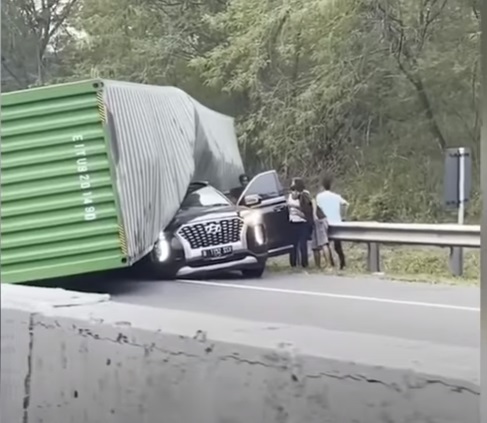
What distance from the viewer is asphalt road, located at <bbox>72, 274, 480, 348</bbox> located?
2.07 meters

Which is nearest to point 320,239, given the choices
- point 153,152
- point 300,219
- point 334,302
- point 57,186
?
point 300,219

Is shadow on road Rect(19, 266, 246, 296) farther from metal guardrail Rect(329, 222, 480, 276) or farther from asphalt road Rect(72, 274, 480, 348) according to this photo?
metal guardrail Rect(329, 222, 480, 276)

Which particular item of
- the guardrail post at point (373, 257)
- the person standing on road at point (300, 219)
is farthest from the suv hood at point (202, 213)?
the guardrail post at point (373, 257)

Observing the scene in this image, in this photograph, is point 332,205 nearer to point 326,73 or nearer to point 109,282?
point 326,73

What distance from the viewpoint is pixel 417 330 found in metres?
2.10

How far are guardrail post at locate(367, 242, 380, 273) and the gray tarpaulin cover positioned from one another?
49cm

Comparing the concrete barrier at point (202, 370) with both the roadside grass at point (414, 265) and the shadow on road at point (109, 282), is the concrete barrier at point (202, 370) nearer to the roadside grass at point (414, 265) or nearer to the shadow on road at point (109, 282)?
the shadow on road at point (109, 282)

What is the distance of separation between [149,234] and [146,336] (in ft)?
0.99

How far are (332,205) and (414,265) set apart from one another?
28 cm

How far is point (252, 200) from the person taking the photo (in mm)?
2371

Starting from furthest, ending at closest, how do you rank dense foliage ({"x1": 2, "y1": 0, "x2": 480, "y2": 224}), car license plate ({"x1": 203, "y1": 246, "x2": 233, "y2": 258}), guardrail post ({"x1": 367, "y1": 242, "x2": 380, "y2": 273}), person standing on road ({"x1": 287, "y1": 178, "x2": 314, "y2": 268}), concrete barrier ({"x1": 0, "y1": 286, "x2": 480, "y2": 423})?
car license plate ({"x1": 203, "y1": 246, "x2": 233, "y2": 258}), person standing on road ({"x1": 287, "y1": 178, "x2": 314, "y2": 268}), guardrail post ({"x1": 367, "y1": 242, "x2": 380, "y2": 273}), dense foliage ({"x1": 2, "y1": 0, "x2": 480, "y2": 224}), concrete barrier ({"x1": 0, "y1": 286, "x2": 480, "y2": 423})

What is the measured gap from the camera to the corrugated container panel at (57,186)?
2.52 m

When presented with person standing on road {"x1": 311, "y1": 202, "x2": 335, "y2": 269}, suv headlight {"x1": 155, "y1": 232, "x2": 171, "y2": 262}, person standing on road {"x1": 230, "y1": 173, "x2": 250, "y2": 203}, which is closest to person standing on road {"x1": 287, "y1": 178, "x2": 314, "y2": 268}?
person standing on road {"x1": 311, "y1": 202, "x2": 335, "y2": 269}

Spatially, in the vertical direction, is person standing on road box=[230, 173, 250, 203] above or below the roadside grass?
above
